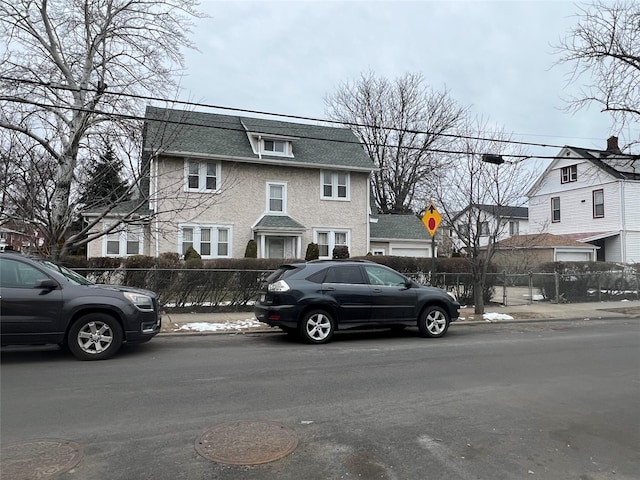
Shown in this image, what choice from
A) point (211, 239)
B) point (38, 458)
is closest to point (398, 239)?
point (211, 239)

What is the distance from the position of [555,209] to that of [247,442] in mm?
35274

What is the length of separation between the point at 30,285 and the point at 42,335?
828mm

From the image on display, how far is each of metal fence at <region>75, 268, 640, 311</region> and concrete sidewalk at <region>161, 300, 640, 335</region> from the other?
475mm

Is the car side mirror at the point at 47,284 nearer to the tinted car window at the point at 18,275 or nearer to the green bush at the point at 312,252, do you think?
the tinted car window at the point at 18,275

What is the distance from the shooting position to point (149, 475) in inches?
140

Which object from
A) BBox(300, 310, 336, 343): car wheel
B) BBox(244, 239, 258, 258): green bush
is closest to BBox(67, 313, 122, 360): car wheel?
BBox(300, 310, 336, 343): car wheel

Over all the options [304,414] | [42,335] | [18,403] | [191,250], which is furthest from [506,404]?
[191,250]

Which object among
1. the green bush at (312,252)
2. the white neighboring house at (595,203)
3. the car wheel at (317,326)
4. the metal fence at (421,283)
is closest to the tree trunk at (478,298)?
the metal fence at (421,283)

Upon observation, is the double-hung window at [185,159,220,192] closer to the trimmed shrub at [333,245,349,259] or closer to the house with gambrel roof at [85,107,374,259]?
the house with gambrel roof at [85,107,374,259]

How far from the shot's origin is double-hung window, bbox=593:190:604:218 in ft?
99.7

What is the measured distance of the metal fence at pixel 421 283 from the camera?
13336mm

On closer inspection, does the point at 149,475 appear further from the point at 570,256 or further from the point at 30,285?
the point at 570,256

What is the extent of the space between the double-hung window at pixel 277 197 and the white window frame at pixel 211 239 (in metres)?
2.58

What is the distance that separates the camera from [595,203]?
102ft
